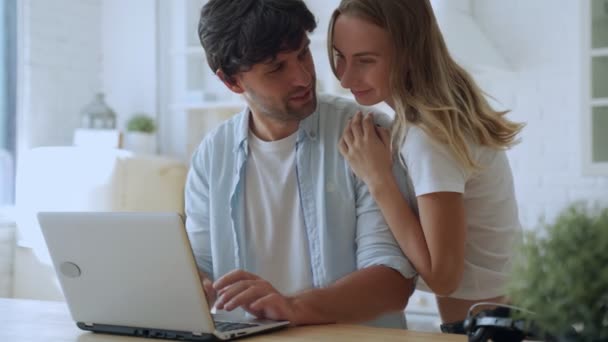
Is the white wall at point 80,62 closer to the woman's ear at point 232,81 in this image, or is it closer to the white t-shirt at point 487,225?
the woman's ear at point 232,81

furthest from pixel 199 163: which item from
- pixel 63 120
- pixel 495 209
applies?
pixel 63 120

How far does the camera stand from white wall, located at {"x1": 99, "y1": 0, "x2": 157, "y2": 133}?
4.96m

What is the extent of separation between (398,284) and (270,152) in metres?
0.48

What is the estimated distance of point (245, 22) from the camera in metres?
2.01

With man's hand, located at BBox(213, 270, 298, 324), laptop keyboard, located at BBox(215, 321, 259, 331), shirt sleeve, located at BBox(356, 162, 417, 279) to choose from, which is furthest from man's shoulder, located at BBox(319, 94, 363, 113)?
laptop keyboard, located at BBox(215, 321, 259, 331)

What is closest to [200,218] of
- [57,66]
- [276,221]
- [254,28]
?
[276,221]

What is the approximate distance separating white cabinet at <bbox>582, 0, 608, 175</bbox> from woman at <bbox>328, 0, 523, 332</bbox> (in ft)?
5.46

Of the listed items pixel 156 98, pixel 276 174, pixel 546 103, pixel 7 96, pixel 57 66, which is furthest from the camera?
pixel 156 98

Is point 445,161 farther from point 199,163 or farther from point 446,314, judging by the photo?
point 199,163

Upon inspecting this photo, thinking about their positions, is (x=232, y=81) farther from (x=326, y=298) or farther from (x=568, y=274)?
(x=568, y=274)

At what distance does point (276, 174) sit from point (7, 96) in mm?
2877

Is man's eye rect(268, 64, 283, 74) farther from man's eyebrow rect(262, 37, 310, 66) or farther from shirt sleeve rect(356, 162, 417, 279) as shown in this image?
shirt sleeve rect(356, 162, 417, 279)

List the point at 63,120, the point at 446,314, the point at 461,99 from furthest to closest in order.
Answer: the point at 63,120, the point at 446,314, the point at 461,99

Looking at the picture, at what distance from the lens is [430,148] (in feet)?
5.82
